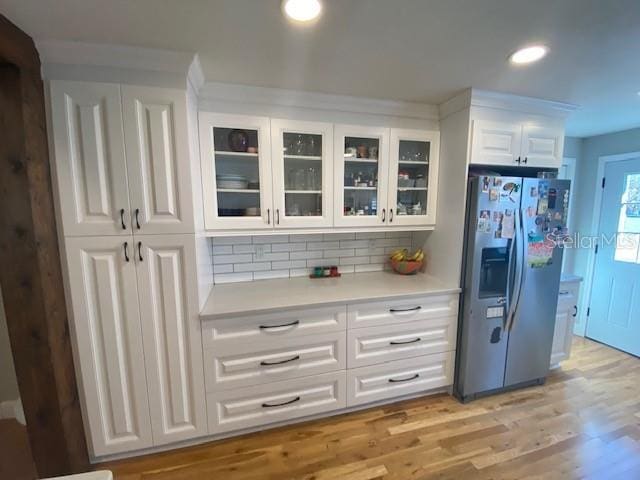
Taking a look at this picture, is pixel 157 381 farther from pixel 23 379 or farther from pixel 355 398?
pixel 355 398

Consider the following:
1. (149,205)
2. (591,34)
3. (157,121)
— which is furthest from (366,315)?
(591,34)

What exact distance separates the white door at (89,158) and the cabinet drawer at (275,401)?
1.19m

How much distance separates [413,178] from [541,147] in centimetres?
95

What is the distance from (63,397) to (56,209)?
0.96m

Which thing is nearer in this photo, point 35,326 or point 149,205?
point 35,326

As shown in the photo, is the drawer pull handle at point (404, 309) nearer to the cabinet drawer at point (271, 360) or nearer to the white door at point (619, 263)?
the cabinet drawer at point (271, 360)

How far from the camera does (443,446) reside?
175 centimetres

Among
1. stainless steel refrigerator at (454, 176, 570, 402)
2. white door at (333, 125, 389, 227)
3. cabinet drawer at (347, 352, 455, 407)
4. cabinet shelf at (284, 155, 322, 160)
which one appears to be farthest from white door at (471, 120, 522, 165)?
cabinet drawer at (347, 352, 455, 407)

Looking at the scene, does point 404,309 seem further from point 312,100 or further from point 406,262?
point 312,100

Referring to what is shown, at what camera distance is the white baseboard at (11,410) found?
6.11 feet

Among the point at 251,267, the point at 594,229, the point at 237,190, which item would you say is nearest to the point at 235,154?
the point at 237,190

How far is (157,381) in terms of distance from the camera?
1588 millimetres

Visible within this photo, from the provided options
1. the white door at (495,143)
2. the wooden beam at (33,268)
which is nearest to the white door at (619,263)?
the white door at (495,143)

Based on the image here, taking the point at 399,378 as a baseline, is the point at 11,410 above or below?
below
